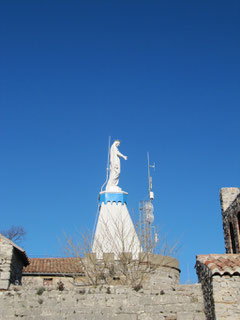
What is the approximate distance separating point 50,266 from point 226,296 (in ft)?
41.7

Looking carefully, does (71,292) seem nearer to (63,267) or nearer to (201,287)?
(201,287)

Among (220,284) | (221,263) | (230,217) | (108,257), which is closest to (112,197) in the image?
(108,257)

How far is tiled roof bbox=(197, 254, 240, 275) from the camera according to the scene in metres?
11.7

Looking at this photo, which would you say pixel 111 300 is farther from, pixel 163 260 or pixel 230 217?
pixel 230 217

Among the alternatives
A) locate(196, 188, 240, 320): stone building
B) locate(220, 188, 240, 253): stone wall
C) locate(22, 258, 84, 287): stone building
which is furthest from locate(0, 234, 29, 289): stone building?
locate(220, 188, 240, 253): stone wall

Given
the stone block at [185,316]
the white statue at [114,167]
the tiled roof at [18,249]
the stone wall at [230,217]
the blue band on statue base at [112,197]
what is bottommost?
the stone block at [185,316]

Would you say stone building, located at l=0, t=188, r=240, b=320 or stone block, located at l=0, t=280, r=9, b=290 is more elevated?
stone block, located at l=0, t=280, r=9, b=290

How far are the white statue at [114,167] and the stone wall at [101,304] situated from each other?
10.1m

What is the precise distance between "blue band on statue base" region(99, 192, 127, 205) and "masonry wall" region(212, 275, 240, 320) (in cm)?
1100

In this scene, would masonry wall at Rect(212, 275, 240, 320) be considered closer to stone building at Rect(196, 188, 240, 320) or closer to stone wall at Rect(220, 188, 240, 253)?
stone building at Rect(196, 188, 240, 320)

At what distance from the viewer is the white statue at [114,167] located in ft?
75.3

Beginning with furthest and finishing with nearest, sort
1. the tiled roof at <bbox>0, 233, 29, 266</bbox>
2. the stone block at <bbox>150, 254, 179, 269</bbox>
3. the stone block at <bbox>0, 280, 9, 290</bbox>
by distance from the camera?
1. the stone block at <bbox>150, 254, 179, 269</bbox>
2. the tiled roof at <bbox>0, 233, 29, 266</bbox>
3. the stone block at <bbox>0, 280, 9, 290</bbox>

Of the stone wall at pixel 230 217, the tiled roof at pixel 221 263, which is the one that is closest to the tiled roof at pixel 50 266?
the stone wall at pixel 230 217

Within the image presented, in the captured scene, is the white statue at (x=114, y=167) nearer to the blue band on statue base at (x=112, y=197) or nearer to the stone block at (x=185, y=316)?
the blue band on statue base at (x=112, y=197)
